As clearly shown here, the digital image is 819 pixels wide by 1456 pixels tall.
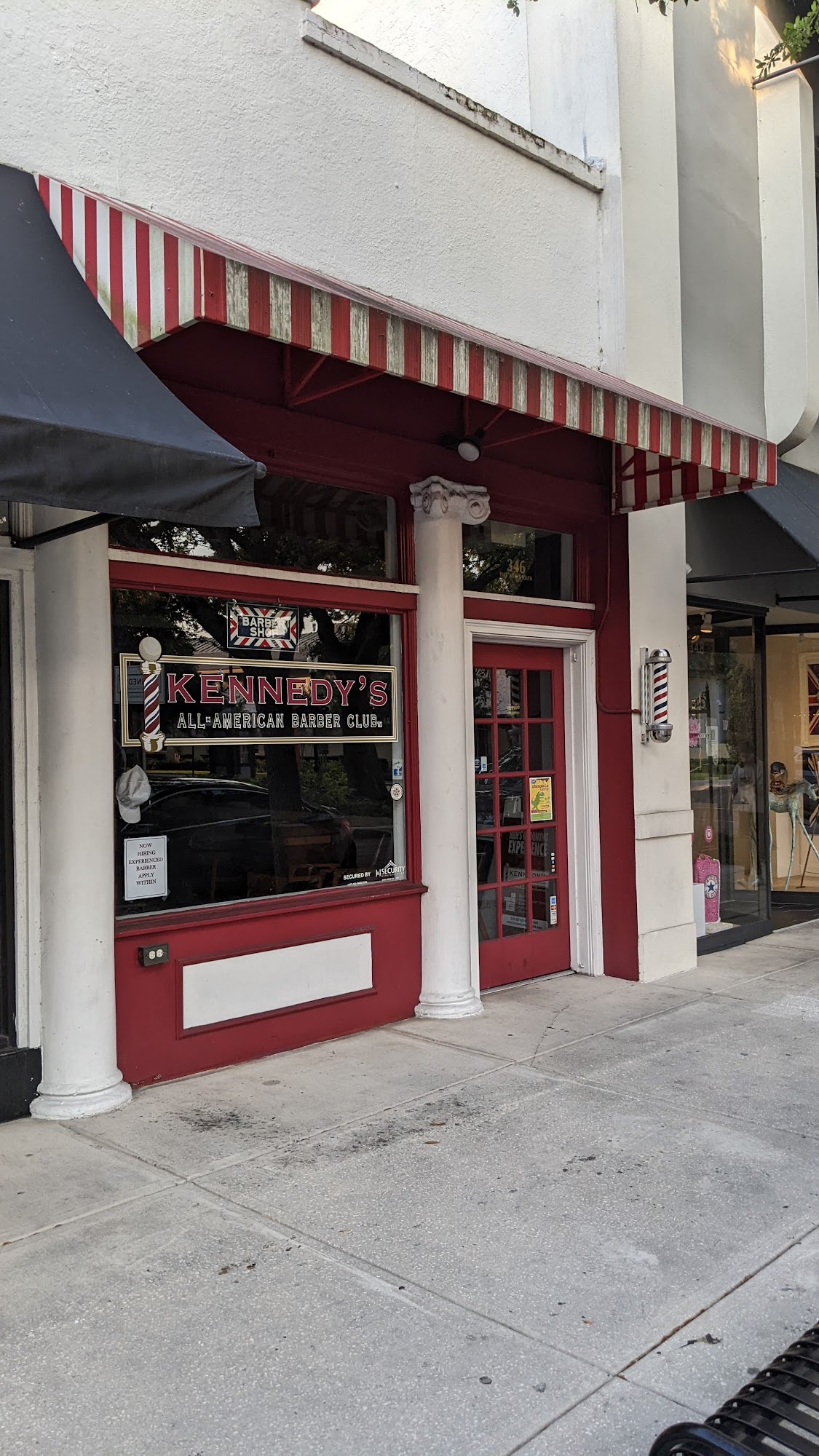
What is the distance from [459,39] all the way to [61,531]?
619 cm

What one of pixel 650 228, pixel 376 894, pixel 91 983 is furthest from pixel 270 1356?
pixel 650 228

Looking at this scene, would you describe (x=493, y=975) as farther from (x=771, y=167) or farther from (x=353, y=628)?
(x=771, y=167)

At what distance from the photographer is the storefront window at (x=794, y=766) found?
1155 cm

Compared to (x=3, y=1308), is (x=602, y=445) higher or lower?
higher

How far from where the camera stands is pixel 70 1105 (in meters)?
5.05

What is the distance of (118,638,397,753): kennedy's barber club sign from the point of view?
5602 mm

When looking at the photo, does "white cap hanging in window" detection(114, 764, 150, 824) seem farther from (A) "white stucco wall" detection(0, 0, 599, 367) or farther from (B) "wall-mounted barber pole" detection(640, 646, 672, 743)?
(B) "wall-mounted barber pole" detection(640, 646, 672, 743)

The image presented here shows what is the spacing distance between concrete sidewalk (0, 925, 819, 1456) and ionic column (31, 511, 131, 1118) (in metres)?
0.29

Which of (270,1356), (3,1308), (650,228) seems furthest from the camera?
(650,228)

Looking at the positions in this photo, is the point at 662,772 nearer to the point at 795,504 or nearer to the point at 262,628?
the point at 795,504

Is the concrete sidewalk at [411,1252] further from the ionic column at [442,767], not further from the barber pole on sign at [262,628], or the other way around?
the barber pole on sign at [262,628]

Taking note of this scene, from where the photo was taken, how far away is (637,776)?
26.1ft

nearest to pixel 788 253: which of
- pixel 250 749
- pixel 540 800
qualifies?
pixel 540 800

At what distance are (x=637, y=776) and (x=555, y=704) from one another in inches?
30.4
